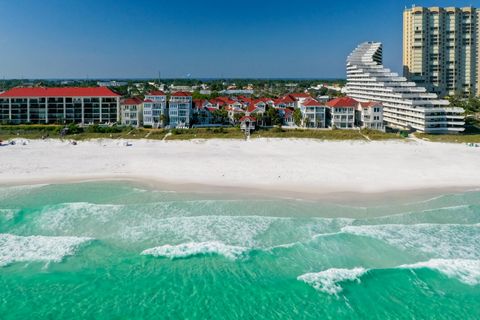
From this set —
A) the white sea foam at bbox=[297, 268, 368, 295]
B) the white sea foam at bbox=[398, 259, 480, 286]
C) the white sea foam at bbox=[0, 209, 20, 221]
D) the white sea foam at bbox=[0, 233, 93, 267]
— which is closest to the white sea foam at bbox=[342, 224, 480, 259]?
the white sea foam at bbox=[398, 259, 480, 286]

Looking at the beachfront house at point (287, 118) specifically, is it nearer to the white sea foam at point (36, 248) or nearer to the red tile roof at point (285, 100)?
the red tile roof at point (285, 100)

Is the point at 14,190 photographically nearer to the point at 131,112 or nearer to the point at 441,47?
the point at 131,112

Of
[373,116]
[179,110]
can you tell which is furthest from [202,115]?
[373,116]

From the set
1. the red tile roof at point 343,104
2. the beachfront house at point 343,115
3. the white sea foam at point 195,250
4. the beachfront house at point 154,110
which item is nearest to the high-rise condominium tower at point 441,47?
the red tile roof at point 343,104

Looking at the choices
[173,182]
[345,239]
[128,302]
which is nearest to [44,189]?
[173,182]

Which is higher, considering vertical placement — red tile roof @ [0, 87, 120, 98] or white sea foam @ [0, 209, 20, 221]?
red tile roof @ [0, 87, 120, 98]

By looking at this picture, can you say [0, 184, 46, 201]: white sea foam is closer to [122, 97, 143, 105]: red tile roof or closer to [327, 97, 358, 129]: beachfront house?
[122, 97, 143, 105]: red tile roof

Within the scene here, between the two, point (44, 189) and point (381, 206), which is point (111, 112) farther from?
point (381, 206)
